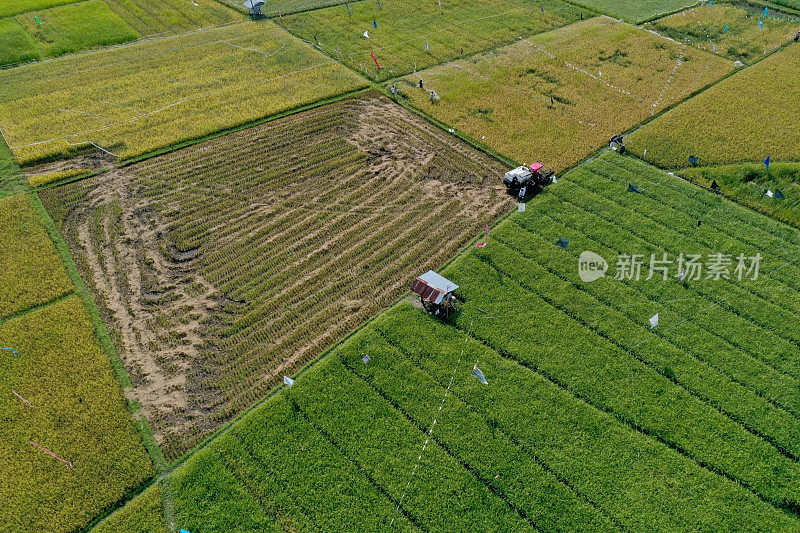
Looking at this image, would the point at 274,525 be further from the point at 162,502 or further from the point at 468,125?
the point at 468,125

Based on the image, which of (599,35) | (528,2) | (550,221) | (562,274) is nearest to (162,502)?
(562,274)

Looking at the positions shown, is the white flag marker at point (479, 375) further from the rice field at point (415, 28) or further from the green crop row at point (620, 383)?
the rice field at point (415, 28)

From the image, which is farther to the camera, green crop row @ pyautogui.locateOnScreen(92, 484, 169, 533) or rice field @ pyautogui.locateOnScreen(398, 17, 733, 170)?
rice field @ pyautogui.locateOnScreen(398, 17, 733, 170)

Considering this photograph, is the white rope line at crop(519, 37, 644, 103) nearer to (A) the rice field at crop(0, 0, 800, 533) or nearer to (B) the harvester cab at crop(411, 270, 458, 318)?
(A) the rice field at crop(0, 0, 800, 533)

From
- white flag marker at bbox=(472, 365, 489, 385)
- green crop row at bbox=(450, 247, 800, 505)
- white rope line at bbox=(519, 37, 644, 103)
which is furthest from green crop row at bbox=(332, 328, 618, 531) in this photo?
white rope line at bbox=(519, 37, 644, 103)

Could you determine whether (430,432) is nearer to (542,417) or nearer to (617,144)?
(542,417)
